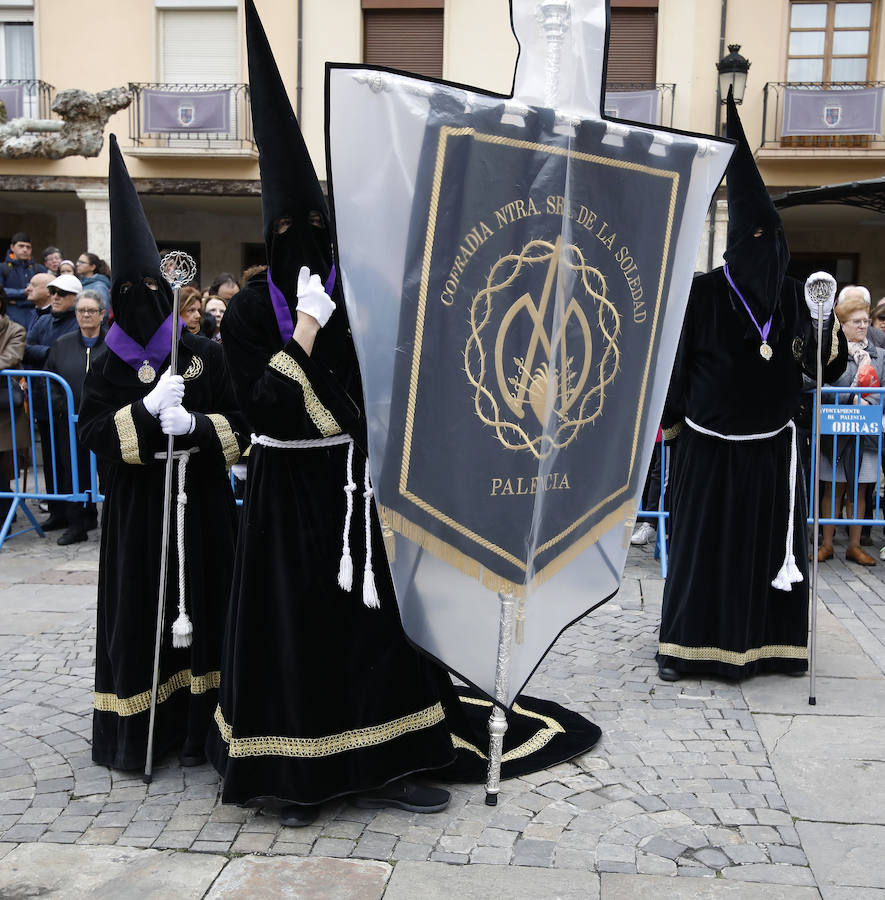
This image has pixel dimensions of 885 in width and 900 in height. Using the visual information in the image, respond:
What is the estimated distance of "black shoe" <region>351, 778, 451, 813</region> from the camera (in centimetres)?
332

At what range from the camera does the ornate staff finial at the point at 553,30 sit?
Answer: 2931 mm

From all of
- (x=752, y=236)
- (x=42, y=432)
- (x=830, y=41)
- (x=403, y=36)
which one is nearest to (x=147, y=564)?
(x=752, y=236)

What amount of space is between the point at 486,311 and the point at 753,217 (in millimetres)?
1944

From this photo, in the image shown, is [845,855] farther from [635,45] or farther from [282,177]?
[635,45]

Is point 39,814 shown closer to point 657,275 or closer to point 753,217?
point 657,275

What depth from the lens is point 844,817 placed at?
3.31 meters

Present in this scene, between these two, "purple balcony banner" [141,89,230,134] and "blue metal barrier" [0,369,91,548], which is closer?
"blue metal barrier" [0,369,91,548]

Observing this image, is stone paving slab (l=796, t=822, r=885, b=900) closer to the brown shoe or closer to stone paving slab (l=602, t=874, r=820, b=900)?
stone paving slab (l=602, t=874, r=820, b=900)

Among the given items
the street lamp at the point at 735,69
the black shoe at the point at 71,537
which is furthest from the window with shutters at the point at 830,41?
the black shoe at the point at 71,537

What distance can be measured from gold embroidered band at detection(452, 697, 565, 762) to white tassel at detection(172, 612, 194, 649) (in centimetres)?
103

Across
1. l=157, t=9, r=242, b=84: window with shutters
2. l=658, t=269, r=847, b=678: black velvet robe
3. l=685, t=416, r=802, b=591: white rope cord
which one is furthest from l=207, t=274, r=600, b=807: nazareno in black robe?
l=157, t=9, r=242, b=84: window with shutters

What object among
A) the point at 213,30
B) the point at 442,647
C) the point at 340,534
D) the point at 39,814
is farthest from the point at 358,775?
the point at 213,30

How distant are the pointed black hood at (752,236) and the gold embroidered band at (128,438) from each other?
2.66 meters

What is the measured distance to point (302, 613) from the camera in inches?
126
